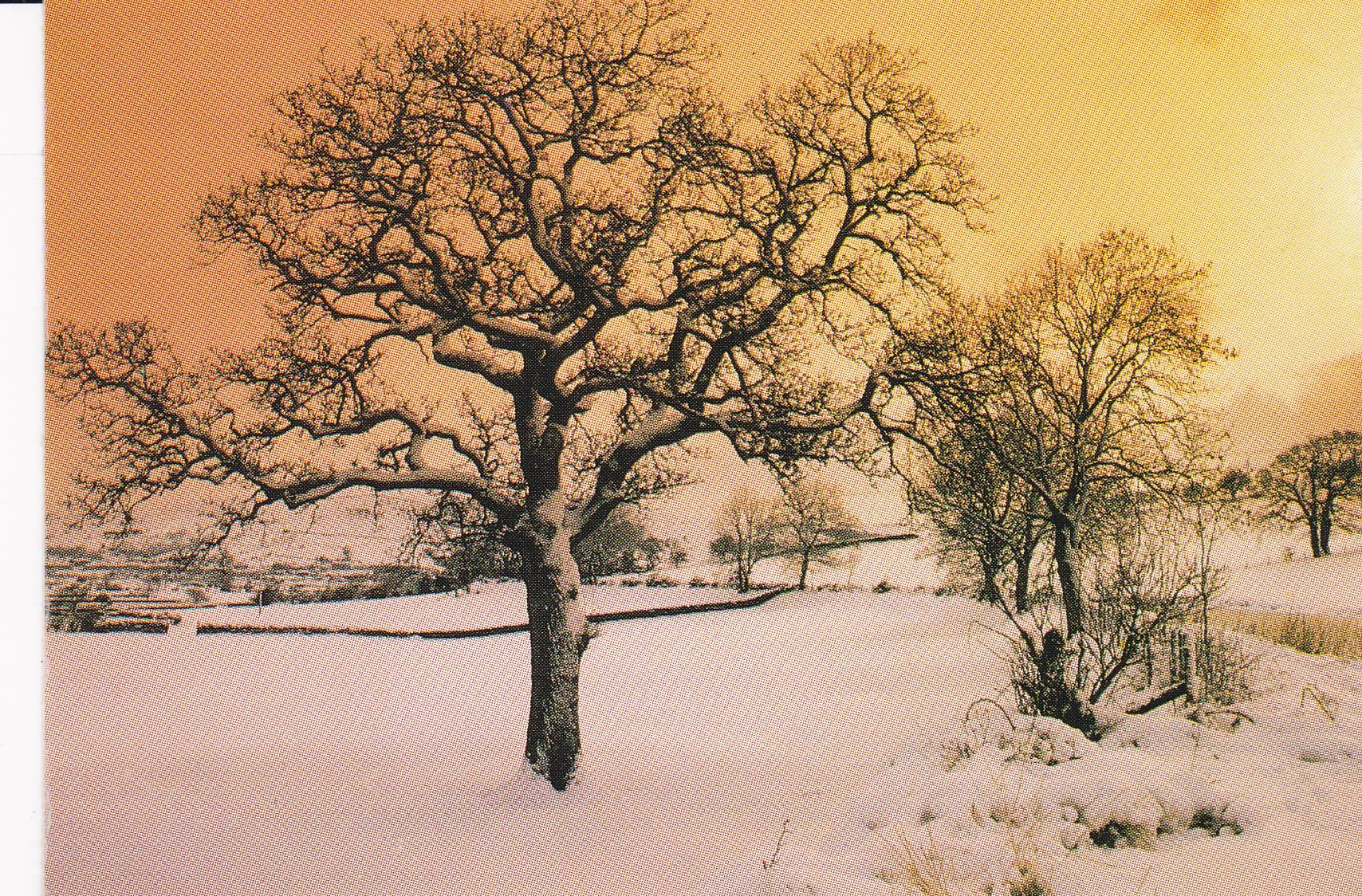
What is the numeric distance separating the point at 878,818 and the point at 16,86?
6.15 meters

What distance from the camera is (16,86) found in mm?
4262

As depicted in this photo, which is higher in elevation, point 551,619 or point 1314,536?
point 1314,536

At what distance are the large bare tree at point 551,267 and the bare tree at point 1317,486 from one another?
110 inches

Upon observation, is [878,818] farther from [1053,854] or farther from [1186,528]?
[1186,528]

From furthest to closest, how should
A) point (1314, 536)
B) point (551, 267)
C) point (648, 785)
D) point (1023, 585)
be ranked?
point (1023, 585) < point (648, 785) < point (551, 267) < point (1314, 536)

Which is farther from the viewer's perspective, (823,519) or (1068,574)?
(823,519)

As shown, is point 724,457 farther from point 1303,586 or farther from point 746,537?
point 746,537

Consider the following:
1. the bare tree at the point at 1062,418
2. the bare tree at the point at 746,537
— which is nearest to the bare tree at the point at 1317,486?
the bare tree at the point at 1062,418

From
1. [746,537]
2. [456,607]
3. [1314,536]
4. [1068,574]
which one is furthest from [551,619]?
[456,607]

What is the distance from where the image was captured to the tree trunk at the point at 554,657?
6.26 meters

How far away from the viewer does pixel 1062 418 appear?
23.9ft

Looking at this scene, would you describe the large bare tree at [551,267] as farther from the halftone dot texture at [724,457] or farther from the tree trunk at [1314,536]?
the tree trunk at [1314,536]

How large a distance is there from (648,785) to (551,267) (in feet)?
14.3

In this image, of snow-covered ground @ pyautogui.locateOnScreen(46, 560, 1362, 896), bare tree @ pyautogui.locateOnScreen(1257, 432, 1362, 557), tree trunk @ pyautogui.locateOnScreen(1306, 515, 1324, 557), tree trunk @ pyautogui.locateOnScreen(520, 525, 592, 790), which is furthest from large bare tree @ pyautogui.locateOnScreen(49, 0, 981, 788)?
tree trunk @ pyautogui.locateOnScreen(1306, 515, 1324, 557)
